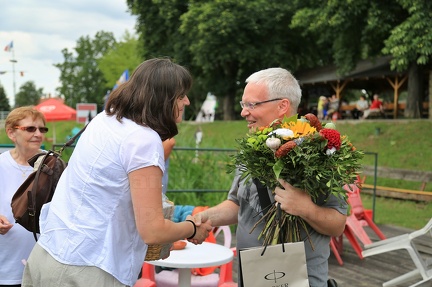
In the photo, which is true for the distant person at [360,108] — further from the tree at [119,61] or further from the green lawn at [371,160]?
the tree at [119,61]

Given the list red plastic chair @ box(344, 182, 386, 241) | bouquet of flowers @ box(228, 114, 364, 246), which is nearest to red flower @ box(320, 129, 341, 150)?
bouquet of flowers @ box(228, 114, 364, 246)

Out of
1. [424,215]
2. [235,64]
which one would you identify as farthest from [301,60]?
[424,215]

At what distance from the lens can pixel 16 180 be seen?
3320mm

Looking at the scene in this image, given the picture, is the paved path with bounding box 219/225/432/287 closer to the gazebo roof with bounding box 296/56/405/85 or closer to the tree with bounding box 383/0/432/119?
the tree with bounding box 383/0/432/119

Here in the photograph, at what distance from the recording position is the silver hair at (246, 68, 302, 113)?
8.10ft

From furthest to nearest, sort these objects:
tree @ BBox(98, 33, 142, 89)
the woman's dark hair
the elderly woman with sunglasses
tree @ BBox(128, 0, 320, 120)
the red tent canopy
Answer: tree @ BBox(98, 33, 142, 89) → tree @ BBox(128, 0, 320, 120) → the red tent canopy → the elderly woman with sunglasses → the woman's dark hair

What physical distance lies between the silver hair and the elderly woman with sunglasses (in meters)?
→ 1.69

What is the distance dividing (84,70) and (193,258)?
265 feet

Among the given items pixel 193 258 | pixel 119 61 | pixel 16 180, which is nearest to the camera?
pixel 16 180

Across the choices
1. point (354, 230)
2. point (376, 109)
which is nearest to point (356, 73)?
point (376, 109)

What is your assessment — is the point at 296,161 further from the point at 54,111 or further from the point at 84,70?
the point at 84,70

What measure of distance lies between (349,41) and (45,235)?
22.6 meters

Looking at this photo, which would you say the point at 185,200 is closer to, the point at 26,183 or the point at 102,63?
the point at 26,183

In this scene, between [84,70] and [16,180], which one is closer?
[16,180]
